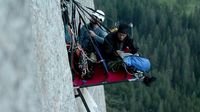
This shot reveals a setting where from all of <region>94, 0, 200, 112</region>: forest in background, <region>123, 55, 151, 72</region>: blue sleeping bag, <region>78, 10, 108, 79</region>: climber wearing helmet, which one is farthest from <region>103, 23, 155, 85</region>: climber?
<region>94, 0, 200, 112</region>: forest in background

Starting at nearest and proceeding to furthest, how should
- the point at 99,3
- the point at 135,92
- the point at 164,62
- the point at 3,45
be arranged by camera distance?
1. the point at 3,45
2. the point at 135,92
3. the point at 164,62
4. the point at 99,3

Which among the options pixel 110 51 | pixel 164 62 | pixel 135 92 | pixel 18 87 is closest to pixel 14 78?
pixel 18 87

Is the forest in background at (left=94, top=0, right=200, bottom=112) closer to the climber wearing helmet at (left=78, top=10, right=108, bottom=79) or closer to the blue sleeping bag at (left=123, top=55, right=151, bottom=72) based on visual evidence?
the climber wearing helmet at (left=78, top=10, right=108, bottom=79)

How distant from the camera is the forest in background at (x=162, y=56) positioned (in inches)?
3711

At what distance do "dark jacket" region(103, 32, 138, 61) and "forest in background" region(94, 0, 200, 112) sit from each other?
66047mm

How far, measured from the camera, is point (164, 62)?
10681cm

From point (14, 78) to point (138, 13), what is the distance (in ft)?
407

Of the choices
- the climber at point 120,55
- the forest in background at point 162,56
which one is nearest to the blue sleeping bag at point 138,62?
the climber at point 120,55

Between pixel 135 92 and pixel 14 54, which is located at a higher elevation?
pixel 14 54

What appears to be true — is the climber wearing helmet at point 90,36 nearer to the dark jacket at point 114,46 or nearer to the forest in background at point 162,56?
the dark jacket at point 114,46

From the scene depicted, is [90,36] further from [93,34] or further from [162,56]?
[162,56]

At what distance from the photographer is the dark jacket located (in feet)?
33.7

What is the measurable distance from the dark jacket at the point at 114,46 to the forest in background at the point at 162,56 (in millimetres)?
66047

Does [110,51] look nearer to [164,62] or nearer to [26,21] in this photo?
[26,21]
